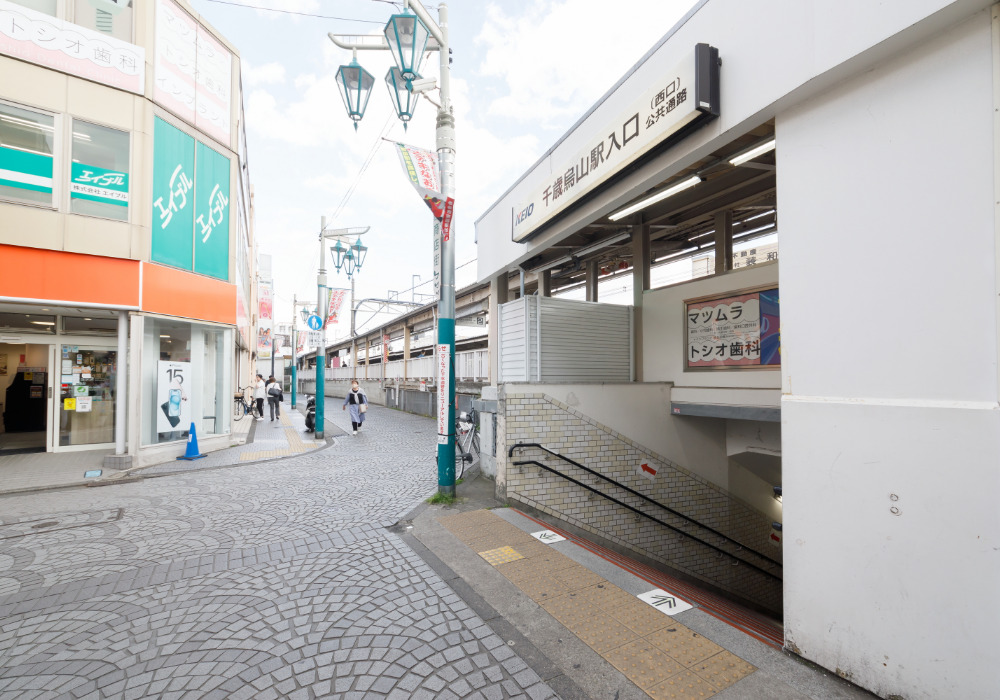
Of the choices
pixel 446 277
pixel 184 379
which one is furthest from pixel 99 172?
pixel 446 277

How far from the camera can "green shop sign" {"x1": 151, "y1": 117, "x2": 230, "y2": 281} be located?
9539mm

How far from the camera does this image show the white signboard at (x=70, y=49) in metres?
8.05

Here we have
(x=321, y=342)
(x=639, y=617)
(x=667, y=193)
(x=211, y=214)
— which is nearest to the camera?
(x=639, y=617)

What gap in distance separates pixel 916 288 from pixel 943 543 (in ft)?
4.74

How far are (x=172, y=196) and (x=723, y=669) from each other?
1230 centimetres

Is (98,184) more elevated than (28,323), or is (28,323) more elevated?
(98,184)

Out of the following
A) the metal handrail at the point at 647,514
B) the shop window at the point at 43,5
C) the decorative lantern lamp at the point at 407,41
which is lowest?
the metal handrail at the point at 647,514

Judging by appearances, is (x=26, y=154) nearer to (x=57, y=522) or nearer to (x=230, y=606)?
(x=57, y=522)

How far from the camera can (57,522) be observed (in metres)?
5.79

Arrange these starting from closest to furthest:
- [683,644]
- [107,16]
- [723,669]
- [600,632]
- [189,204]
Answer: [723,669]
[683,644]
[600,632]
[107,16]
[189,204]

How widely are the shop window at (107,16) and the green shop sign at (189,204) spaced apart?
5.56 feet

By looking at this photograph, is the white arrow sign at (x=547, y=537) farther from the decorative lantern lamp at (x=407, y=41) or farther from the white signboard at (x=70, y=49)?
the white signboard at (x=70, y=49)

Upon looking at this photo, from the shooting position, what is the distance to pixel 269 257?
116 feet

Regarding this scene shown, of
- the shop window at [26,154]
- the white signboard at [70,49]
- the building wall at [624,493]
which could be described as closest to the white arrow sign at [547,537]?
the building wall at [624,493]
